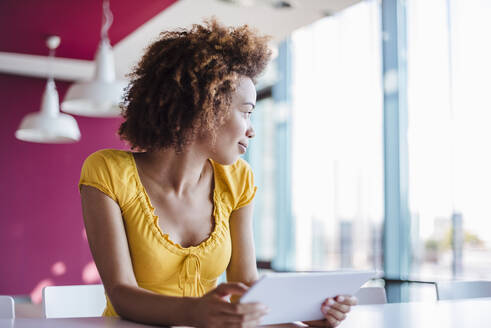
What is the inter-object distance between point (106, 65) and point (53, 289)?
165 centimetres

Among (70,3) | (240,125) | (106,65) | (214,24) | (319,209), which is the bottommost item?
(319,209)

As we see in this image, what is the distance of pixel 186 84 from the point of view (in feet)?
4.39

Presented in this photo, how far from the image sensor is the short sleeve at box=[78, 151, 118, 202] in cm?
125

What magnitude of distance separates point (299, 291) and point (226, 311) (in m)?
0.15

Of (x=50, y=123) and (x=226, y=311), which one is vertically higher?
(x=50, y=123)

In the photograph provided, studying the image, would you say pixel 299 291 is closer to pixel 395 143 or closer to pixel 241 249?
pixel 241 249

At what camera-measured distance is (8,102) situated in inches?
229

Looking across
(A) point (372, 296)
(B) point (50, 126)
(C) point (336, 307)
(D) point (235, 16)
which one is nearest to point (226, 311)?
(C) point (336, 307)

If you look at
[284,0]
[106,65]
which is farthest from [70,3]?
[284,0]

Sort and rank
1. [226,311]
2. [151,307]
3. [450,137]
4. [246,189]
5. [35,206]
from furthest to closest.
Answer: [35,206], [450,137], [246,189], [151,307], [226,311]

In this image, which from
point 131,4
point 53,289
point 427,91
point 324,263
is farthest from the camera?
point 324,263

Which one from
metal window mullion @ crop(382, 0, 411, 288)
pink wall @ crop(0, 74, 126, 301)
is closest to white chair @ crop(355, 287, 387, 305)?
metal window mullion @ crop(382, 0, 411, 288)

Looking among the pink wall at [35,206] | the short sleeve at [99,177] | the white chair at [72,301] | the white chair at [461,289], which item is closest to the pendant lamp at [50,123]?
the pink wall at [35,206]

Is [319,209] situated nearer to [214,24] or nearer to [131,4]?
[131,4]
